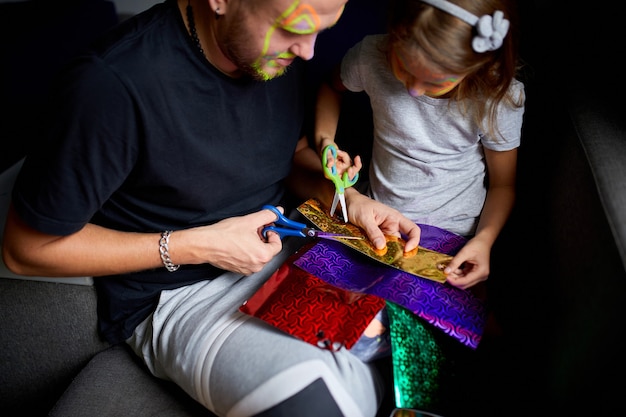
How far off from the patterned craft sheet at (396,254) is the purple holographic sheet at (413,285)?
16mm

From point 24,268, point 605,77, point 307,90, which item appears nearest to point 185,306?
point 24,268

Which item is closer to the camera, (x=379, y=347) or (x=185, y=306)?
(x=379, y=347)

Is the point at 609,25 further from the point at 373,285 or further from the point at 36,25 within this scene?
the point at 36,25

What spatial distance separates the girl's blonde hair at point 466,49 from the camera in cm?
83

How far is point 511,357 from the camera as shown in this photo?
3.26ft

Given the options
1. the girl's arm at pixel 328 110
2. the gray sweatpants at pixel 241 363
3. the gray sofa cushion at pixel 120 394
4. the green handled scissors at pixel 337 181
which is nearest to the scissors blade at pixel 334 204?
the green handled scissors at pixel 337 181

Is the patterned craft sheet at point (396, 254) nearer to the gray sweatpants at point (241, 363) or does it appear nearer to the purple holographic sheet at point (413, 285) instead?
the purple holographic sheet at point (413, 285)

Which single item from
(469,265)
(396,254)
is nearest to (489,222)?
(469,265)

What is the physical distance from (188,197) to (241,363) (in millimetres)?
310

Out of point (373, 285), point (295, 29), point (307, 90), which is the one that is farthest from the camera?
point (307, 90)

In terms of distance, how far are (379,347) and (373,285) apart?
4.2 inches

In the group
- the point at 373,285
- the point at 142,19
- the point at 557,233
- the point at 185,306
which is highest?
the point at 142,19

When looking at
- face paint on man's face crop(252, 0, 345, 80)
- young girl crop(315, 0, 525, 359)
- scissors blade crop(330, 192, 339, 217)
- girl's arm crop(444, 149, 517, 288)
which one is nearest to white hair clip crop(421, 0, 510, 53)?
young girl crop(315, 0, 525, 359)

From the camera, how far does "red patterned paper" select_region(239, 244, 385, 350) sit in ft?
2.77
